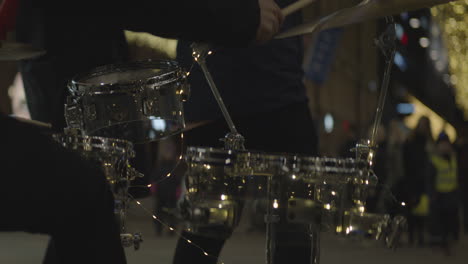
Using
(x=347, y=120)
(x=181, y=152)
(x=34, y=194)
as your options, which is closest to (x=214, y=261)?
(x=181, y=152)

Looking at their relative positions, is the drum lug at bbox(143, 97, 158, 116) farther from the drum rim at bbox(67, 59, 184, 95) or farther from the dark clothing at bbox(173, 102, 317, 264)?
the dark clothing at bbox(173, 102, 317, 264)

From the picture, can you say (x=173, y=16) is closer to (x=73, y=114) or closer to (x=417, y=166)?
(x=73, y=114)

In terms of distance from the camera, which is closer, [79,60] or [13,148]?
[13,148]

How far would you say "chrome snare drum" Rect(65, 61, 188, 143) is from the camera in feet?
9.99

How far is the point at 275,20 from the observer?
2350 mm

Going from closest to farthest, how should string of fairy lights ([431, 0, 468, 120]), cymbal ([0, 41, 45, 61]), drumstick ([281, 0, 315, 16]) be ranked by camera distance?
1. cymbal ([0, 41, 45, 61])
2. drumstick ([281, 0, 315, 16])
3. string of fairy lights ([431, 0, 468, 120])

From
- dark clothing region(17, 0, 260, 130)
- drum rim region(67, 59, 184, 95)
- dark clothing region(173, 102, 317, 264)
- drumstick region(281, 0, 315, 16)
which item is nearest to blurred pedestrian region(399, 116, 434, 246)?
dark clothing region(173, 102, 317, 264)

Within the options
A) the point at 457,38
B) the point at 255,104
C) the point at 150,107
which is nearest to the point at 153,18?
the point at 150,107

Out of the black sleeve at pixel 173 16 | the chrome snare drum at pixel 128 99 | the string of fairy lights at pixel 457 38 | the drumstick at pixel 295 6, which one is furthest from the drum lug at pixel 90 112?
the string of fairy lights at pixel 457 38

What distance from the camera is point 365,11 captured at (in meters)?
2.58

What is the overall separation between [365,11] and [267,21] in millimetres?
393

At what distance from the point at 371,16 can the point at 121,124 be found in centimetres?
94

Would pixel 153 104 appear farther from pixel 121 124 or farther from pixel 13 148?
pixel 13 148

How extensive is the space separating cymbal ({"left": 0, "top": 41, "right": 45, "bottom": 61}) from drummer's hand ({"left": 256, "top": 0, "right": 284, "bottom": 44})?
2.08 ft
